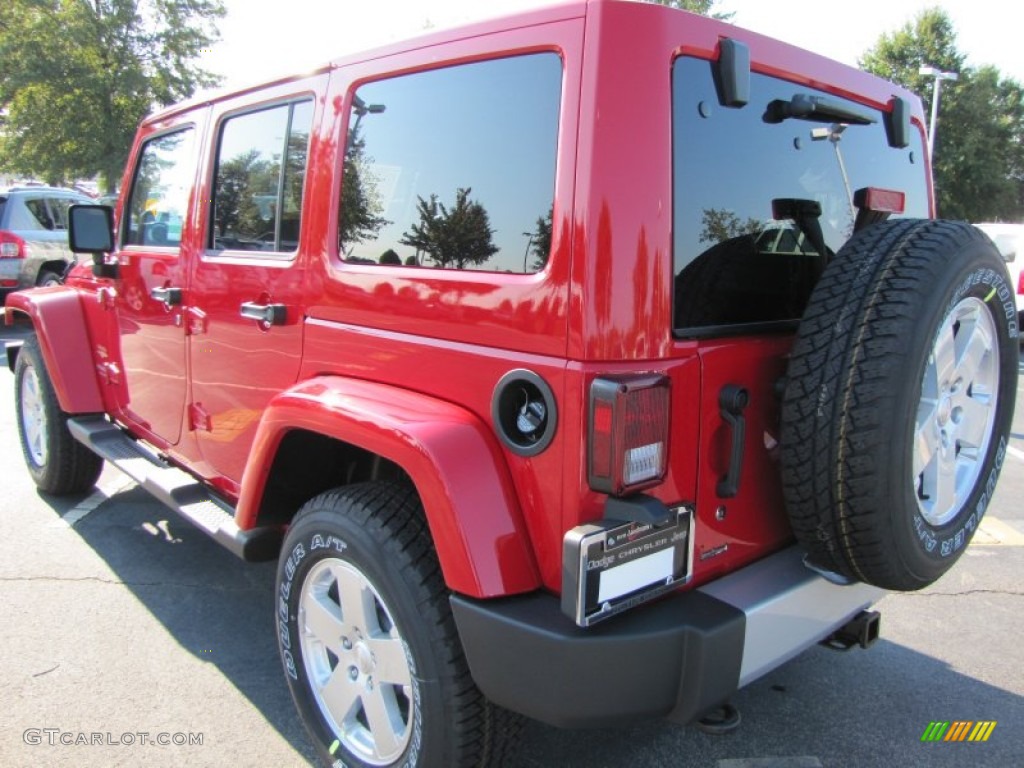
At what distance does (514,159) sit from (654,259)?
42 cm

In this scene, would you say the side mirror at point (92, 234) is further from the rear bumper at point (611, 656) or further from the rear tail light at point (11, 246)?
the rear tail light at point (11, 246)

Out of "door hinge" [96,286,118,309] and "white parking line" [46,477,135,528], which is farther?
"white parking line" [46,477,135,528]

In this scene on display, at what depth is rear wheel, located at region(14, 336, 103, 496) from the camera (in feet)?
13.9

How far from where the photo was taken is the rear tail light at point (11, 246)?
10.5 m

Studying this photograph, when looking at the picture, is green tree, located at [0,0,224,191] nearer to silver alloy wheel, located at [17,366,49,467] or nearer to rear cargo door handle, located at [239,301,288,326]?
silver alloy wheel, located at [17,366,49,467]

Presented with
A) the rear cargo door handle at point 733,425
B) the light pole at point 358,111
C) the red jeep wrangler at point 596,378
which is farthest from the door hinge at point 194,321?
the rear cargo door handle at point 733,425

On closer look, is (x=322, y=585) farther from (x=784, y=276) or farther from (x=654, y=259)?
(x=784, y=276)

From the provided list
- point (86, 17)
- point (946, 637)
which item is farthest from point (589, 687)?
point (86, 17)

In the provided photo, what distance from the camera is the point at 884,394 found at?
68.4 inches

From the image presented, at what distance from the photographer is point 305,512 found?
2221 millimetres

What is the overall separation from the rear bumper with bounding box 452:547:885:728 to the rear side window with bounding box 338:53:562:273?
79 centimetres

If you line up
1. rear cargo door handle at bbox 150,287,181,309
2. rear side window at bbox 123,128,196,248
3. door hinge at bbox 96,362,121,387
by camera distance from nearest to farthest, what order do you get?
rear cargo door handle at bbox 150,287,181,309, rear side window at bbox 123,128,196,248, door hinge at bbox 96,362,121,387

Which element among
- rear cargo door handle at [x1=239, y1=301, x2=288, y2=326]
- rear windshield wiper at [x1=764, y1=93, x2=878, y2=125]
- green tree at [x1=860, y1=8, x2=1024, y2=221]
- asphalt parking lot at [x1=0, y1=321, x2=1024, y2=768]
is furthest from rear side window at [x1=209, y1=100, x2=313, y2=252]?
green tree at [x1=860, y1=8, x2=1024, y2=221]

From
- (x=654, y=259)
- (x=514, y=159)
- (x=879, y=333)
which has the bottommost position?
(x=879, y=333)
